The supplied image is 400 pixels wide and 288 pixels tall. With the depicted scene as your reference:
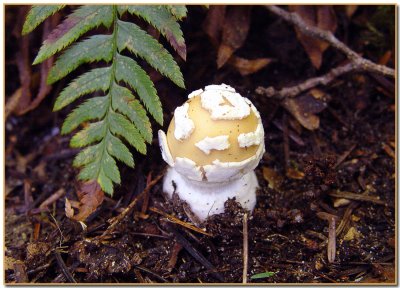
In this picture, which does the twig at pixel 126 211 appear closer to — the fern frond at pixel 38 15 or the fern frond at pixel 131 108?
the fern frond at pixel 131 108

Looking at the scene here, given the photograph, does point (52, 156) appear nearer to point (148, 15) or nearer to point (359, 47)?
point (148, 15)

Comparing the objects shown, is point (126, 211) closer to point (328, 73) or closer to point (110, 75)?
point (110, 75)

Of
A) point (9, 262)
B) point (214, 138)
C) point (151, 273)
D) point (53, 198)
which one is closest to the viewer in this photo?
point (214, 138)

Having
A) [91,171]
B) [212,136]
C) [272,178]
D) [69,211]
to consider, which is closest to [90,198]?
[91,171]

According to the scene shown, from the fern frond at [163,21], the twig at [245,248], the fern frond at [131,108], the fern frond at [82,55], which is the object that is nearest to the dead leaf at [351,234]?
the twig at [245,248]

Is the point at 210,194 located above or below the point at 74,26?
below

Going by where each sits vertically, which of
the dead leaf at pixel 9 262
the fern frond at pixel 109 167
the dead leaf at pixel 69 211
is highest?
the fern frond at pixel 109 167
